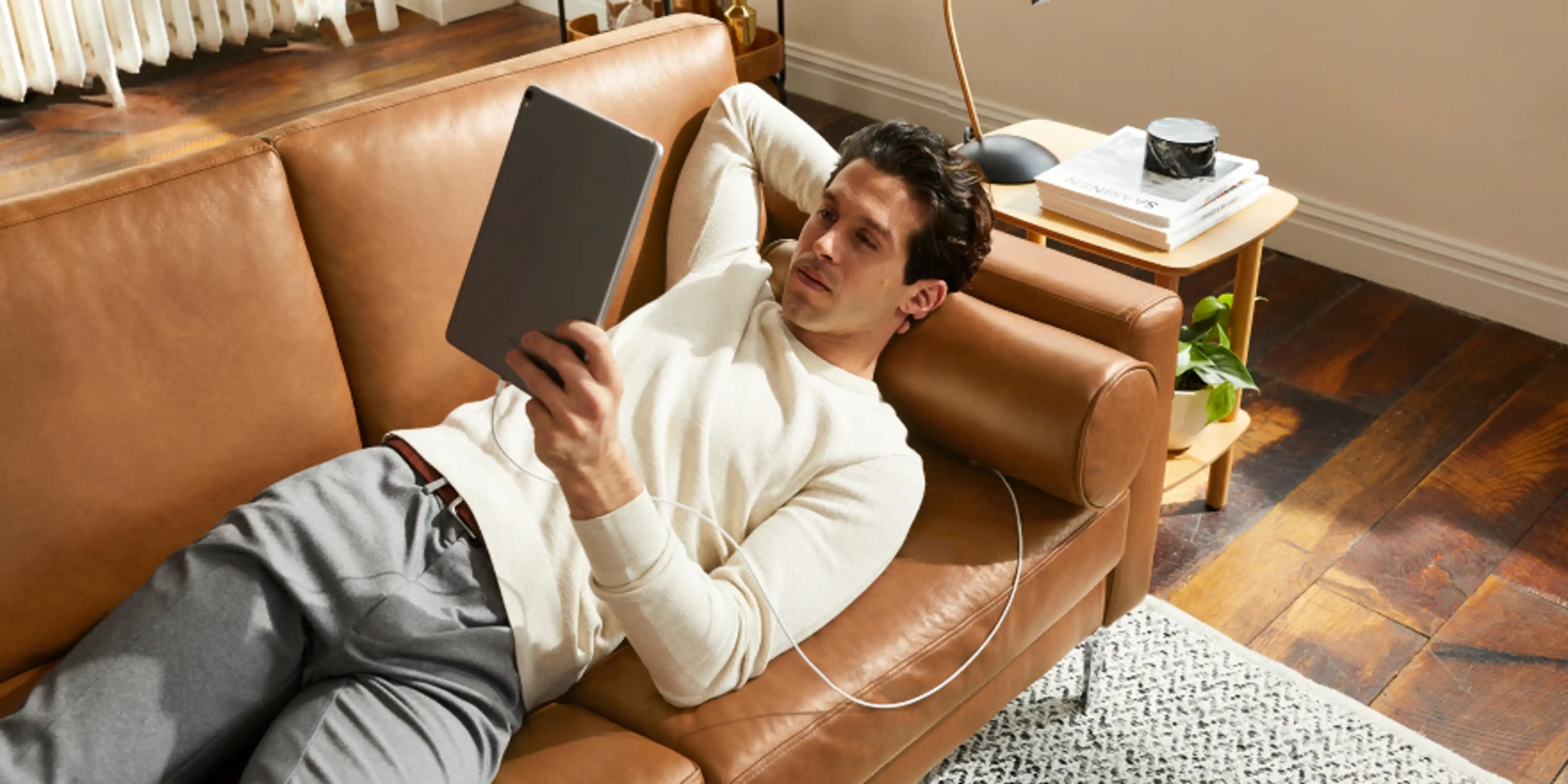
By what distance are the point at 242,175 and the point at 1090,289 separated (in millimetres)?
997

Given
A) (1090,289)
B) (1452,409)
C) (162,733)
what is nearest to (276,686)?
(162,733)

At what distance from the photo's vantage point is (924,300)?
166 cm

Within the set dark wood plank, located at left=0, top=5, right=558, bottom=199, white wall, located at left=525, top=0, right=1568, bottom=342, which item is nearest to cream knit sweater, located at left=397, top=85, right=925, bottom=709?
white wall, located at left=525, top=0, right=1568, bottom=342

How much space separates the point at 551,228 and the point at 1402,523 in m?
1.59

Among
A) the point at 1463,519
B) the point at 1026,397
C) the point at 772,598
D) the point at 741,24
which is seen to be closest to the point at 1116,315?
the point at 1026,397

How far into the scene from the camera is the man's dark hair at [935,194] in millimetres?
1618

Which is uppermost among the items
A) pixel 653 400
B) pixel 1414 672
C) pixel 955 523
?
pixel 653 400

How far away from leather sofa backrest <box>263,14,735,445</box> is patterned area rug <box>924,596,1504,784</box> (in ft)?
2.71

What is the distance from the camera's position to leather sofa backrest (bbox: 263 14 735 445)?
5.10 feet

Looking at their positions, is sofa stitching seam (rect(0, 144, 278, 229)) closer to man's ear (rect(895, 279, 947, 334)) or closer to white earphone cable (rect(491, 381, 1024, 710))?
white earphone cable (rect(491, 381, 1024, 710))

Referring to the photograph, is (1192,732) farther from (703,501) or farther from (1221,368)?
(703,501)

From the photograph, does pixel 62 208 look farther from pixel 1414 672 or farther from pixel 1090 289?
pixel 1414 672

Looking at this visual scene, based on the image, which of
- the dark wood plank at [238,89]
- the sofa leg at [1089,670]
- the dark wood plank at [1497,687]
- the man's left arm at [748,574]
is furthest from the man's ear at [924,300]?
the dark wood plank at [238,89]

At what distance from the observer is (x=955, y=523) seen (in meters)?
1.58
